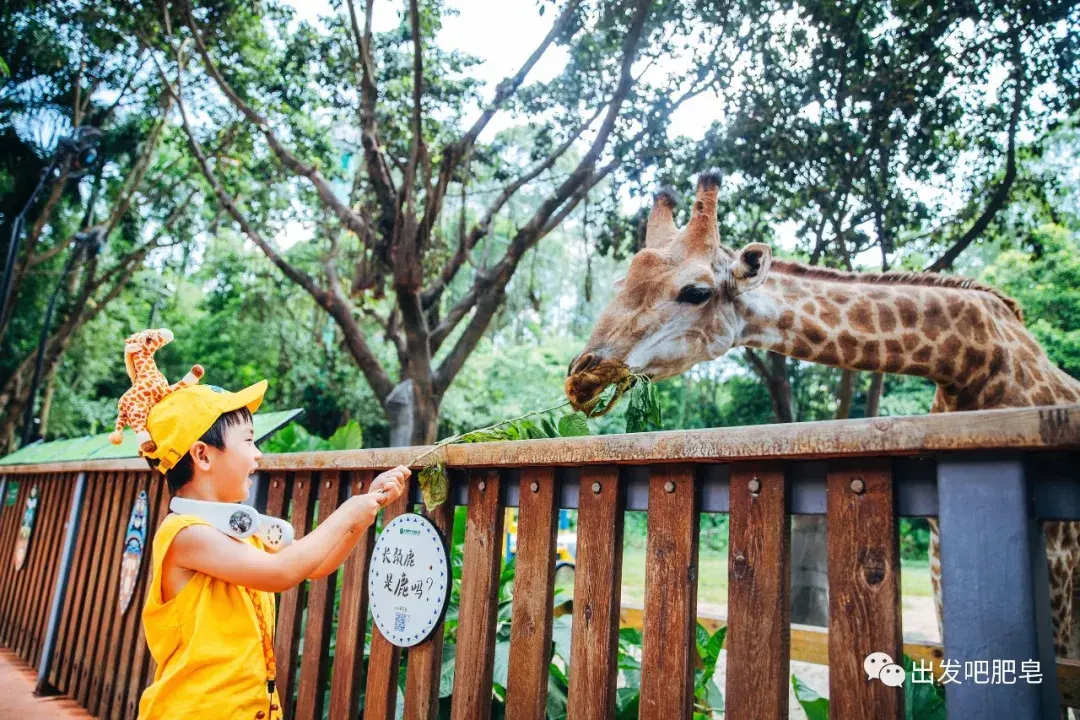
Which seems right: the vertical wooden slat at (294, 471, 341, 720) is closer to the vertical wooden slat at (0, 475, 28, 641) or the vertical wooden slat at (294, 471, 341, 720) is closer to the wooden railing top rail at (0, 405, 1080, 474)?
the wooden railing top rail at (0, 405, 1080, 474)

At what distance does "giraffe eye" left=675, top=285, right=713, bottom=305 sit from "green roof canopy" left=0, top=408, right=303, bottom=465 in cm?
184

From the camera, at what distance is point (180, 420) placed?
2150mm

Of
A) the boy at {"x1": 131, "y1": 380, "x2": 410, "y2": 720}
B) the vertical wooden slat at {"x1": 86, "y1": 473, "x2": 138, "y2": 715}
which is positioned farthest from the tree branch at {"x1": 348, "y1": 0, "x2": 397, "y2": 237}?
the boy at {"x1": 131, "y1": 380, "x2": 410, "y2": 720}

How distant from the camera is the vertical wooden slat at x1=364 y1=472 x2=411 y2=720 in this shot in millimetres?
2426

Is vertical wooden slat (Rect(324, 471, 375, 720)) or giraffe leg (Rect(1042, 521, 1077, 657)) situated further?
giraffe leg (Rect(1042, 521, 1077, 657))

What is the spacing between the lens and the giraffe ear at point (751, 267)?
140 inches

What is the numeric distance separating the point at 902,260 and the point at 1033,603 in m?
9.43

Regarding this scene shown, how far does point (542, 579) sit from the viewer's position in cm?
207

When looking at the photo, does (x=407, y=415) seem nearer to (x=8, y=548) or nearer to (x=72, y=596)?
(x=72, y=596)

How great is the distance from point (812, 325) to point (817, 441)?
2.34m

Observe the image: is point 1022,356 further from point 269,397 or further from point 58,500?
point 269,397

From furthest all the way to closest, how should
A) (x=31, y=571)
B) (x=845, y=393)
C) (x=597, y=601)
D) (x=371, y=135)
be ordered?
(x=845, y=393) → (x=371, y=135) → (x=31, y=571) → (x=597, y=601)

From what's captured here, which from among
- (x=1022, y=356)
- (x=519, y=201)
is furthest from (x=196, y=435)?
(x=519, y=201)

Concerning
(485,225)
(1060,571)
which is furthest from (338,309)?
(1060,571)
